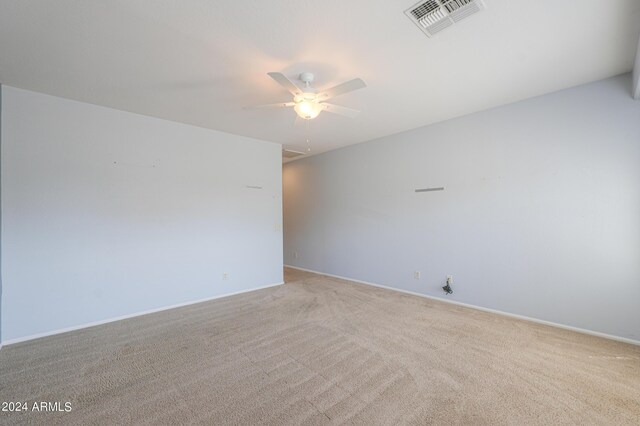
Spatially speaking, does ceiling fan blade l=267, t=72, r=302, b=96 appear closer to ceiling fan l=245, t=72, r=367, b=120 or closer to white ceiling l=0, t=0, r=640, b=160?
ceiling fan l=245, t=72, r=367, b=120

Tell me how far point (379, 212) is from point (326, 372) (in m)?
3.23

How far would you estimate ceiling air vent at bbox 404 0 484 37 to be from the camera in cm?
179

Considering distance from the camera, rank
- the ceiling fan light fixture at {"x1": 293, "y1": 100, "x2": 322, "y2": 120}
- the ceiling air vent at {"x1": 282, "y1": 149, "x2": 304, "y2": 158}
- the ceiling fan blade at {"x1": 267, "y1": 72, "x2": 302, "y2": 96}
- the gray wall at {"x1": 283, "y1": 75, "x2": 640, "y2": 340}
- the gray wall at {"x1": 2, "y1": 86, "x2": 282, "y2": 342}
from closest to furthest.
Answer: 1. the ceiling fan blade at {"x1": 267, "y1": 72, "x2": 302, "y2": 96}
2. the ceiling fan light fixture at {"x1": 293, "y1": 100, "x2": 322, "y2": 120}
3. the gray wall at {"x1": 283, "y1": 75, "x2": 640, "y2": 340}
4. the gray wall at {"x1": 2, "y1": 86, "x2": 282, "y2": 342}
5. the ceiling air vent at {"x1": 282, "y1": 149, "x2": 304, "y2": 158}

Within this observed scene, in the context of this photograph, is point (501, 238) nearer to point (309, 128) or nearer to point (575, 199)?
point (575, 199)

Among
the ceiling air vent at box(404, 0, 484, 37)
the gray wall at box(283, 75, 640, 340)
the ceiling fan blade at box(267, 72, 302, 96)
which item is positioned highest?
the ceiling air vent at box(404, 0, 484, 37)

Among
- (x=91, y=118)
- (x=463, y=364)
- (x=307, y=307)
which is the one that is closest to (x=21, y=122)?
(x=91, y=118)

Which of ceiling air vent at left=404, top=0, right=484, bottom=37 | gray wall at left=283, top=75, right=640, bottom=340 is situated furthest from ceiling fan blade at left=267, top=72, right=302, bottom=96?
gray wall at left=283, top=75, right=640, bottom=340

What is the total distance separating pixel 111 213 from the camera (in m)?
3.43

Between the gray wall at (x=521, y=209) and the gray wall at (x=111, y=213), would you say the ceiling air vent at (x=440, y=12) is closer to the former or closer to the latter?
the gray wall at (x=521, y=209)

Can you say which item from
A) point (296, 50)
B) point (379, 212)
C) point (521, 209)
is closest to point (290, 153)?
point (379, 212)

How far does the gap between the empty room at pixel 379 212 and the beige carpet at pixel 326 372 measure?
21mm

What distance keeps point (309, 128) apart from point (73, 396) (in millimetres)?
4007

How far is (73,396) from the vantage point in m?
1.98

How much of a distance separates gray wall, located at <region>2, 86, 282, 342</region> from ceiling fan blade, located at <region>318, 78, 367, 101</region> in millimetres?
2656
